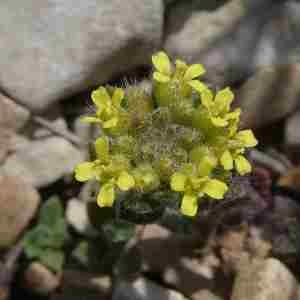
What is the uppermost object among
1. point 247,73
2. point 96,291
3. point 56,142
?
point 247,73

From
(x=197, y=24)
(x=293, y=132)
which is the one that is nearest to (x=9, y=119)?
Answer: (x=197, y=24)

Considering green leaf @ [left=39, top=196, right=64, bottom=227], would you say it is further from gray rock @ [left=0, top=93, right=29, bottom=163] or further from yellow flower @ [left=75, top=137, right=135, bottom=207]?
yellow flower @ [left=75, top=137, right=135, bottom=207]

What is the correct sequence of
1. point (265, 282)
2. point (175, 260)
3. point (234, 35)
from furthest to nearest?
point (234, 35) < point (175, 260) < point (265, 282)

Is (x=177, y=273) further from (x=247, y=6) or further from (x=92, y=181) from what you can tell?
(x=247, y=6)

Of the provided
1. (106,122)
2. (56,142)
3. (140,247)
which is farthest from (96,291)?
(106,122)

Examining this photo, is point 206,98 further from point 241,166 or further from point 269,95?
point 269,95

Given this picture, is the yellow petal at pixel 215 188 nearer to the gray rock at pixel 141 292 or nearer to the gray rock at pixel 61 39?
the gray rock at pixel 141 292
